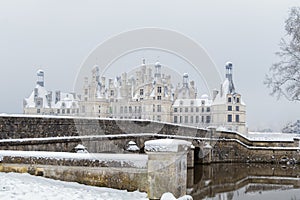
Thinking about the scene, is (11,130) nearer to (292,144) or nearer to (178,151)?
(178,151)

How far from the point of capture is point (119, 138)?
54.5 ft

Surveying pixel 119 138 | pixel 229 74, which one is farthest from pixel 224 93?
pixel 119 138

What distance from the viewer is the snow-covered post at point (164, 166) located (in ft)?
21.0

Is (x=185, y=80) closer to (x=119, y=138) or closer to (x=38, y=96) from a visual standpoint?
(x=38, y=96)

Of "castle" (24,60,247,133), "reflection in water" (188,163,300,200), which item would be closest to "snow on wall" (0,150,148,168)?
"reflection in water" (188,163,300,200)

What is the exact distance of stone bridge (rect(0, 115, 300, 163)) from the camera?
40.8 feet

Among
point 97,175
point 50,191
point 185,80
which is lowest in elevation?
point 50,191

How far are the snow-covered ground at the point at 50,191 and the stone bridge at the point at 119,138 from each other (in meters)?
4.70

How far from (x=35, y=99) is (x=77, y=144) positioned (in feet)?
144

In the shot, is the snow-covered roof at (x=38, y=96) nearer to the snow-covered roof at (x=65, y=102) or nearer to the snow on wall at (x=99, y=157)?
the snow-covered roof at (x=65, y=102)

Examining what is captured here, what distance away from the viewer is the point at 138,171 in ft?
22.7

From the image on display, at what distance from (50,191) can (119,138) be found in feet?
32.7

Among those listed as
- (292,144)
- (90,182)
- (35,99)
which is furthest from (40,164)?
(35,99)

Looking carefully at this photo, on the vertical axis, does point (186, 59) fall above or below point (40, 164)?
above
